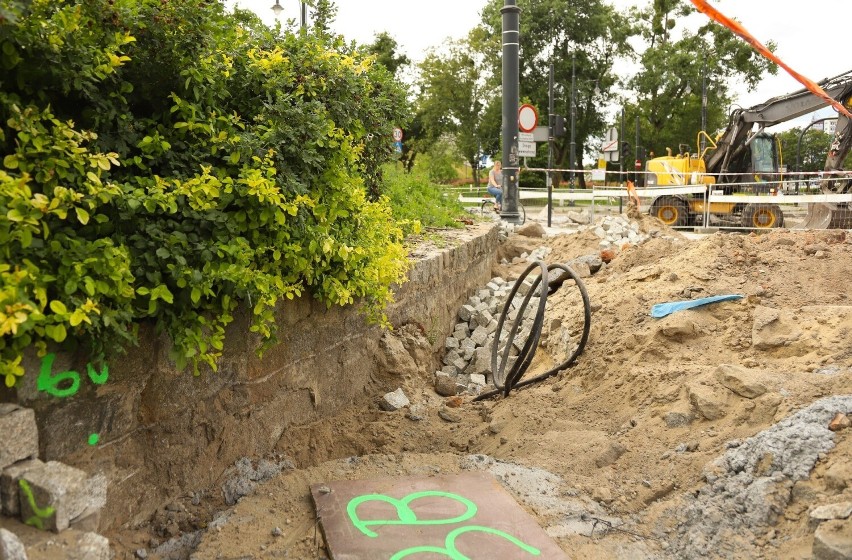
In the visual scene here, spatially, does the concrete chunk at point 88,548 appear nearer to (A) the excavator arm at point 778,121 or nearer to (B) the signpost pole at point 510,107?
(B) the signpost pole at point 510,107

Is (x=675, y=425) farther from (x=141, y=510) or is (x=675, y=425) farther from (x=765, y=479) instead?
(x=141, y=510)

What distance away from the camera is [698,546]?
11.4 ft

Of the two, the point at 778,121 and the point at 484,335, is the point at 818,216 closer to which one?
the point at 778,121

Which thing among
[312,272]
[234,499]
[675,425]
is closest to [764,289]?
[675,425]

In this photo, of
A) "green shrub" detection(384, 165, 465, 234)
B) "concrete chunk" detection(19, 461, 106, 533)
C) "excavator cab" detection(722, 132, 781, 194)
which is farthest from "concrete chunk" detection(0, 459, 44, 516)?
"excavator cab" detection(722, 132, 781, 194)

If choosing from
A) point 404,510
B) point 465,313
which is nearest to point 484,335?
point 465,313

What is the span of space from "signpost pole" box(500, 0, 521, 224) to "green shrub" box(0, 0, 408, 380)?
905 cm

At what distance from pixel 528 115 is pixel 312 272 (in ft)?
37.0

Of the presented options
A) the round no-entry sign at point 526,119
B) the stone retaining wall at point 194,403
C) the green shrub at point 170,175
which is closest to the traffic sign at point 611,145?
the round no-entry sign at point 526,119

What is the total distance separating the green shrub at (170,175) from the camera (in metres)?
2.80

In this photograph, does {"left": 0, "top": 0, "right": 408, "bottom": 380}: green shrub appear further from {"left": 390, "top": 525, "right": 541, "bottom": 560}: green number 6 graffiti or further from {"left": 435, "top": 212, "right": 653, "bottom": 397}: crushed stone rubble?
{"left": 435, "top": 212, "right": 653, "bottom": 397}: crushed stone rubble

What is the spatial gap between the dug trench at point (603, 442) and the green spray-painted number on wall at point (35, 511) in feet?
1.42

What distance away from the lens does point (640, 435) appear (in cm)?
455

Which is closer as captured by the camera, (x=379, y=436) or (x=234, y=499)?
(x=234, y=499)
